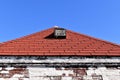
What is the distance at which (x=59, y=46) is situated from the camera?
35.3ft

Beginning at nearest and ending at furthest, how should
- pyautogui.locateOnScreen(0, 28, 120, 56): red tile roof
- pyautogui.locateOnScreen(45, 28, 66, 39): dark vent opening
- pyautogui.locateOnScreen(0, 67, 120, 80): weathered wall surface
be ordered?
1. pyautogui.locateOnScreen(0, 67, 120, 80): weathered wall surface
2. pyautogui.locateOnScreen(0, 28, 120, 56): red tile roof
3. pyautogui.locateOnScreen(45, 28, 66, 39): dark vent opening

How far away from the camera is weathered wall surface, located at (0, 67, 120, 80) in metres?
9.71

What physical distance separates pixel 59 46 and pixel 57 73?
4.32 ft

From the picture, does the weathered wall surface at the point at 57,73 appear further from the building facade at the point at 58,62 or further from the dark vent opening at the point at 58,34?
the dark vent opening at the point at 58,34

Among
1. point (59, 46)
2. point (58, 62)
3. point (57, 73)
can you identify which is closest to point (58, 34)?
point (59, 46)

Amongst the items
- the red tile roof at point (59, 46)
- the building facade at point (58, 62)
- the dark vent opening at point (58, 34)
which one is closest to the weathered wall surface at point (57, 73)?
the building facade at point (58, 62)

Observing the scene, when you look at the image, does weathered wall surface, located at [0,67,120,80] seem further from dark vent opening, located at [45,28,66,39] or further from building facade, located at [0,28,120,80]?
dark vent opening, located at [45,28,66,39]

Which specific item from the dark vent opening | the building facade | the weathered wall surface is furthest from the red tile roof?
the weathered wall surface

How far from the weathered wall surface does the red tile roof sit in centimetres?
56

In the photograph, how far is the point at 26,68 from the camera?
32.3ft

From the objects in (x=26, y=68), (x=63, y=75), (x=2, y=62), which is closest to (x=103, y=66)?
(x=63, y=75)

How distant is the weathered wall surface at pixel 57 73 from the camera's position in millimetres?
9711

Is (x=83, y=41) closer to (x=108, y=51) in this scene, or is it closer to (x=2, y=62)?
(x=108, y=51)

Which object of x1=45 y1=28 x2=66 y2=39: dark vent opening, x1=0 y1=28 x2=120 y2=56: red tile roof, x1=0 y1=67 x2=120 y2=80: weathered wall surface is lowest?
x1=0 y1=67 x2=120 y2=80: weathered wall surface
